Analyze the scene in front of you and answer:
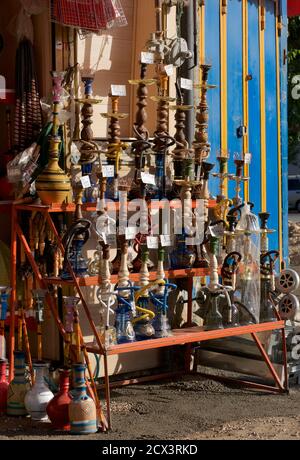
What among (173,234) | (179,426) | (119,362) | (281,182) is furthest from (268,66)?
(179,426)

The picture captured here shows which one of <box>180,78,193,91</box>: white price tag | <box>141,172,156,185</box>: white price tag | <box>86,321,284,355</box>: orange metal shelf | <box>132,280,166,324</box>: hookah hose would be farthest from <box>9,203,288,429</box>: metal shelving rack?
<box>180,78,193,91</box>: white price tag

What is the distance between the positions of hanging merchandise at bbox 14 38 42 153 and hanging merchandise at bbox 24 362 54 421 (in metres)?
1.36

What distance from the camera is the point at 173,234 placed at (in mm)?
6133

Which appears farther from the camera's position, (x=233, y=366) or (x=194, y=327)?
(x=233, y=366)

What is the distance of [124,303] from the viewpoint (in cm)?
543

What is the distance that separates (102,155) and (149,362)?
1448 mm


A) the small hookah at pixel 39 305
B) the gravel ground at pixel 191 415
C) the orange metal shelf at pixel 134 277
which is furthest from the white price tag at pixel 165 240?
the gravel ground at pixel 191 415

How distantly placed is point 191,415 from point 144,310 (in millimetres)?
666

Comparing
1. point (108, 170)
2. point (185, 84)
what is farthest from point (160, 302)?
point (185, 84)

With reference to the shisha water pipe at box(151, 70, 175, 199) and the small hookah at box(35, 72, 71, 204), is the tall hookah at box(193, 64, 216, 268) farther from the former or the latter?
the small hookah at box(35, 72, 71, 204)

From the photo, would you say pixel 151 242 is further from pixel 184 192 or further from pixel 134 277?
pixel 184 192

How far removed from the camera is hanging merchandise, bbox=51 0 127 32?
5.77 m

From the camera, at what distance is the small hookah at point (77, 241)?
534cm
